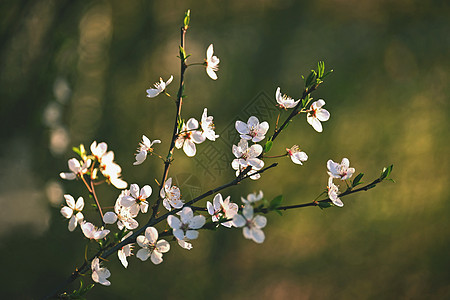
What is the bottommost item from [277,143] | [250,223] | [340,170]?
[250,223]

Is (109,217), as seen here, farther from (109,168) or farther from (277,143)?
(277,143)

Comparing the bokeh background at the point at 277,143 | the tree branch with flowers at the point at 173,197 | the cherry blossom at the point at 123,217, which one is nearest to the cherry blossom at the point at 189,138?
the tree branch with flowers at the point at 173,197

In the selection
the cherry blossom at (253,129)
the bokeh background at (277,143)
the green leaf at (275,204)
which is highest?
the bokeh background at (277,143)

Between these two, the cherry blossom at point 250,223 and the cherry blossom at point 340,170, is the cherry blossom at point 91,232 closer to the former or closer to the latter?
the cherry blossom at point 250,223

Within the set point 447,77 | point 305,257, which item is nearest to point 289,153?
point 305,257

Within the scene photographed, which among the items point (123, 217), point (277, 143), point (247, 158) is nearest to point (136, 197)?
point (123, 217)

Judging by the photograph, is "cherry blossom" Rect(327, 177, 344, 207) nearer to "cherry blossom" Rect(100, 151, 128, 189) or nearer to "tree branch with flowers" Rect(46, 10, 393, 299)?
"tree branch with flowers" Rect(46, 10, 393, 299)
